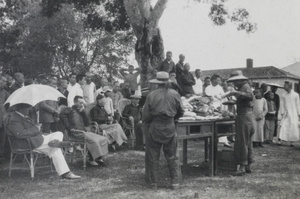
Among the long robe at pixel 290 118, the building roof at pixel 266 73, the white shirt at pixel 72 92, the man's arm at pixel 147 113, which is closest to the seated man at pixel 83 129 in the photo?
the white shirt at pixel 72 92

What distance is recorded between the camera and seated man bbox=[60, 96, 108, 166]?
8.04 meters

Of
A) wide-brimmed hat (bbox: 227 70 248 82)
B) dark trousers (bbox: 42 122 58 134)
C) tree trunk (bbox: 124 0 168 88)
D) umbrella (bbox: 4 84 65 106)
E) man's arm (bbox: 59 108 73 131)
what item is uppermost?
tree trunk (bbox: 124 0 168 88)

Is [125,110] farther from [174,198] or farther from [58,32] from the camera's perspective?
[58,32]

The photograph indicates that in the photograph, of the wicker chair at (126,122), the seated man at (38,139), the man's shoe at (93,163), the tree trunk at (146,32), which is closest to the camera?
the seated man at (38,139)

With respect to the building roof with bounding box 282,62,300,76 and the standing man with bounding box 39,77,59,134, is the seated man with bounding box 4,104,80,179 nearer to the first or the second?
the standing man with bounding box 39,77,59,134

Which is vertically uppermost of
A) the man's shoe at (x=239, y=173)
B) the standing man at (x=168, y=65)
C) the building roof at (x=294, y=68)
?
the building roof at (x=294, y=68)

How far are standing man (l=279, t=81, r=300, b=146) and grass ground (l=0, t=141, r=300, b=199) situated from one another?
2.96m

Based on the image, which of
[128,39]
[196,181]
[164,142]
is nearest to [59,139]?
[164,142]

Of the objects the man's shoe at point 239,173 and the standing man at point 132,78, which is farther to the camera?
the standing man at point 132,78

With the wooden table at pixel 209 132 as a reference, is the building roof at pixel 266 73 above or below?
above

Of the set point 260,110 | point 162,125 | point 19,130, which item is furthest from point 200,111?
point 260,110

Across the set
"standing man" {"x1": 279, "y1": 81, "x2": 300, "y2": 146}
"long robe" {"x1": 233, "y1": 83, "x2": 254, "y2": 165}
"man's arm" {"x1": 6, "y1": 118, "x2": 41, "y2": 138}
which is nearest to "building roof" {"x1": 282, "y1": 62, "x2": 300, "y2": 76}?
"standing man" {"x1": 279, "y1": 81, "x2": 300, "y2": 146}

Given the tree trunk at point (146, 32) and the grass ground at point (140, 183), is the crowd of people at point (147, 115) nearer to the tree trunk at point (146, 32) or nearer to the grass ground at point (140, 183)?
the grass ground at point (140, 183)

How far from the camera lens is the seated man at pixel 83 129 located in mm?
8039
